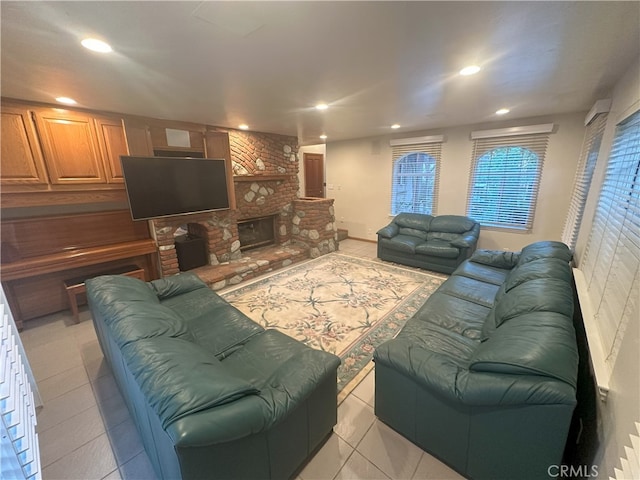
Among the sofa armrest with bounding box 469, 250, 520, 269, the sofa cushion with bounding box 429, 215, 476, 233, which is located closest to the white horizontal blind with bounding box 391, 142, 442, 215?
the sofa cushion with bounding box 429, 215, 476, 233

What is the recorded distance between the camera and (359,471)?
54.7 inches

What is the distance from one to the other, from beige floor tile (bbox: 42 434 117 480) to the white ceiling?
2.33 m

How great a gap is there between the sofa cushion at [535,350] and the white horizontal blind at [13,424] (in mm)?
1993

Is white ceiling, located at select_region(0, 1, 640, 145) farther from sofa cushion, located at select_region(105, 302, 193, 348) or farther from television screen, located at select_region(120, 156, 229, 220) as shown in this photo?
sofa cushion, located at select_region(105, 302, 193, 348)

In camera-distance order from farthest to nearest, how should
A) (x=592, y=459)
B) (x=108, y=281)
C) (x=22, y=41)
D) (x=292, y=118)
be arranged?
1. (x=292, y=118)
2. (x=108, y=281)
3. (x=22, y=41)
4. (x=592, y=459)

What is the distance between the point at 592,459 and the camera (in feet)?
3.73

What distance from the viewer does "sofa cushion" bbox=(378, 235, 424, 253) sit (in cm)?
428

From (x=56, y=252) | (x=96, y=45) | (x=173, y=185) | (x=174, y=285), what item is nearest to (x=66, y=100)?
(x=173, y=185)

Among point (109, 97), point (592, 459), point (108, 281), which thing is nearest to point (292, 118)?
point (109, 97)

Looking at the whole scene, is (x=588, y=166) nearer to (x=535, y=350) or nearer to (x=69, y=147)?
(x=535, y=350)

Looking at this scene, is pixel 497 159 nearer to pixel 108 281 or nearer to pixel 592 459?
pixel 592 459

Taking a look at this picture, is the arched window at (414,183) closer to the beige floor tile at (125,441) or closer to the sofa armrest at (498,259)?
the sofa armrest at (498,259)

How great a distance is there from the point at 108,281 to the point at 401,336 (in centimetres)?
222

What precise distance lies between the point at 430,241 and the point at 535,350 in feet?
11.1
